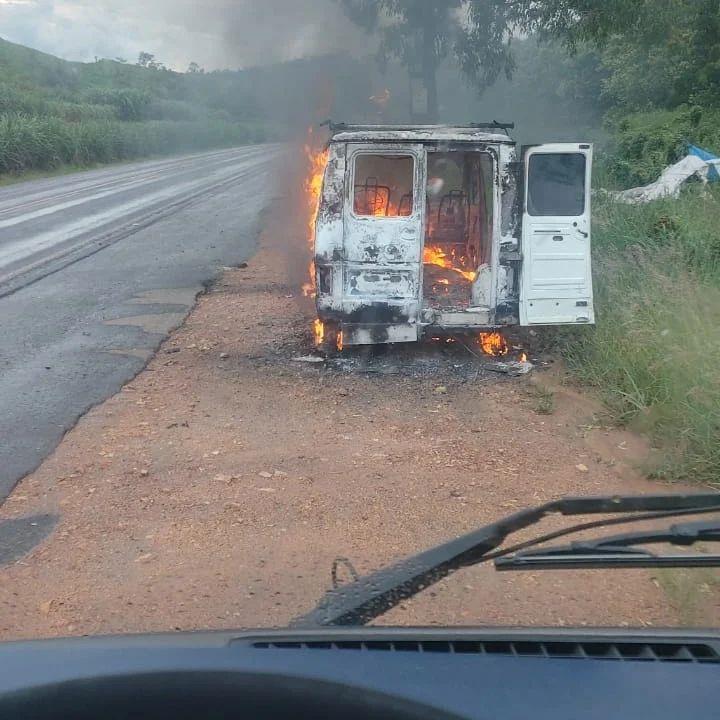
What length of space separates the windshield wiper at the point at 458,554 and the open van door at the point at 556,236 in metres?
5.07

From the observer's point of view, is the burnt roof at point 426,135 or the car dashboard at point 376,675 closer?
the car dashboard at point 376,675

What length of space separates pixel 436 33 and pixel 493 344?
53.4 feet

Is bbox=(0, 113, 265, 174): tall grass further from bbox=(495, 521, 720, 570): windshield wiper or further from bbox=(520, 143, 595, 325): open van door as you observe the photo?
bbox=(495, 521, 720, 570): windshield wiper

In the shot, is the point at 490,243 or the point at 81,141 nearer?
the point at 490,243

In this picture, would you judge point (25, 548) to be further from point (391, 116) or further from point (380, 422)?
point (391, 116)

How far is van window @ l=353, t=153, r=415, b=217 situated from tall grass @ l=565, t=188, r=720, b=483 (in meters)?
2.14

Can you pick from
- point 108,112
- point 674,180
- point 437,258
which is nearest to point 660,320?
point 437,258

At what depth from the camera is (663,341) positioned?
6.42 m

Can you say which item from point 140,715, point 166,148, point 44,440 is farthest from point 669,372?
point 166,148

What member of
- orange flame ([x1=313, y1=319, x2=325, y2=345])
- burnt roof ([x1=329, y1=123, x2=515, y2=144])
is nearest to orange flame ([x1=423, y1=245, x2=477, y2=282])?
orange flame ([x1=313, y1=319, x2=325, y2=345])

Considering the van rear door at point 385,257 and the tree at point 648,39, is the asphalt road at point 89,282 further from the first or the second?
the tree at point 648,39

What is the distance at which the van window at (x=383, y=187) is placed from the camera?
793 centimetres

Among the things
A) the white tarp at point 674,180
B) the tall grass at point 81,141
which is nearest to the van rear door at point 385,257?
the white tarp at point 674,180

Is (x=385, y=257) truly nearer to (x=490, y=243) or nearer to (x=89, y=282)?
→ (x=490, y=243)
